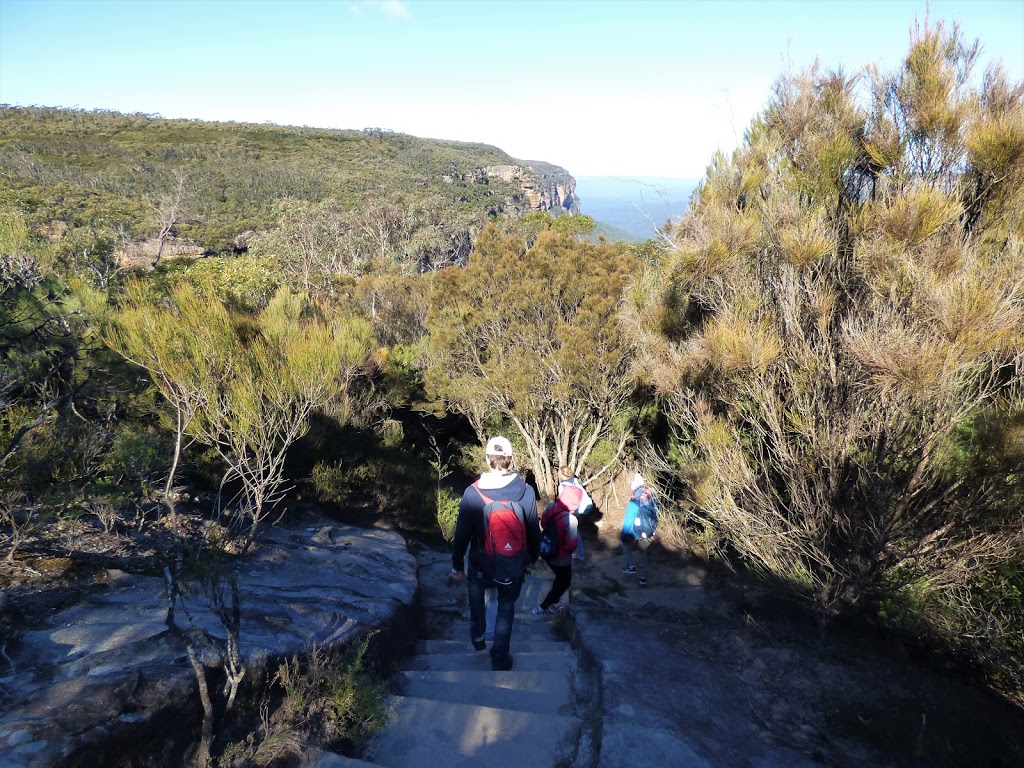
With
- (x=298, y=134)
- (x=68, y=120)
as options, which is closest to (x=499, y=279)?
(x=68, y=120)

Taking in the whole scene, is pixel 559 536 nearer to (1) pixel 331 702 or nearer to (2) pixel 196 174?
(1) pixel 331 702

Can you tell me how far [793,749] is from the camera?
310 cm

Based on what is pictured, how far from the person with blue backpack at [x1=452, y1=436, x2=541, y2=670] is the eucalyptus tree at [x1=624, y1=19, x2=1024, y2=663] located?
1.95 meters

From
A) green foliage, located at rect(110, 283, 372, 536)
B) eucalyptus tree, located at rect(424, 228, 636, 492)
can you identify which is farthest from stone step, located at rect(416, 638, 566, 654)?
eucalyptus tree, located at rect(424, 228, 636, 492)

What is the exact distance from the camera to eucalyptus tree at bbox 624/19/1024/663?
3.37 meters

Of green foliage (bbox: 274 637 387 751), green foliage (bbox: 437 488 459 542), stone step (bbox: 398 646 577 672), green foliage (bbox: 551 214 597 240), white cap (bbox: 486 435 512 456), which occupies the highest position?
green foliage (bbox: 551 214 597 240)

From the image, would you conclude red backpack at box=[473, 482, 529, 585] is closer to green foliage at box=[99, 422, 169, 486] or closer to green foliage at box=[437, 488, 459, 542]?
green foliage at box=[99, 422, 169, 486]

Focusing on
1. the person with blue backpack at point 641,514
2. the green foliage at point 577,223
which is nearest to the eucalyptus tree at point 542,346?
the person with blue backpack at point 641,514

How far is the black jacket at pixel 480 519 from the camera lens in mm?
3467

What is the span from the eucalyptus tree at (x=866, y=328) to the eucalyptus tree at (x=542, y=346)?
3.65 meters

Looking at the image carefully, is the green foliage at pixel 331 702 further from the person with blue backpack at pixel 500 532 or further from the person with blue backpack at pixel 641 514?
the person with blue backpack at pixel 641 514

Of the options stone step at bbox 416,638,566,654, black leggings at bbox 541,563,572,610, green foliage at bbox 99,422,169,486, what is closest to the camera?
stone step at bbox 416,638,566,654

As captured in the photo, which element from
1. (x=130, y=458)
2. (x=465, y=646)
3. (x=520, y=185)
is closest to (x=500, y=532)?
(x=465, y=646)

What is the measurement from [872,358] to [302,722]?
3.81 metres
